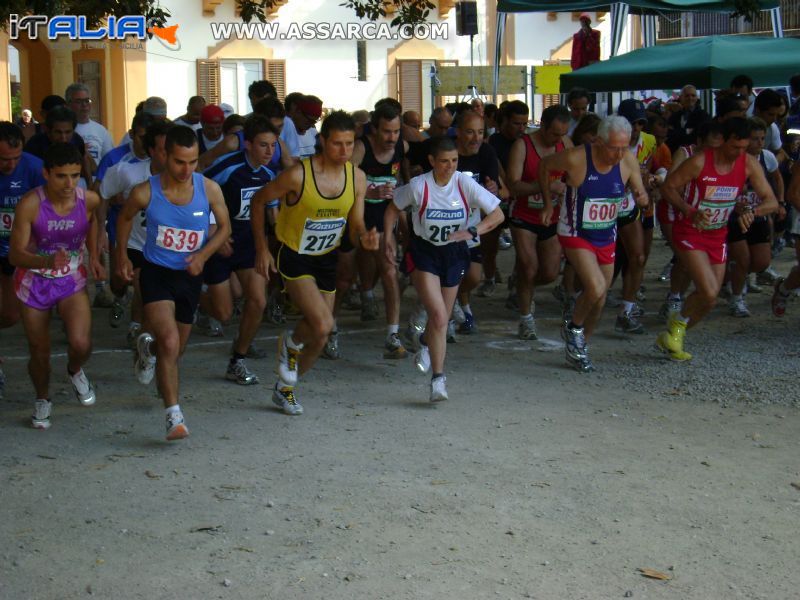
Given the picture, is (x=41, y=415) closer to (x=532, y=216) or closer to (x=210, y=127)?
(x=210, y=127)

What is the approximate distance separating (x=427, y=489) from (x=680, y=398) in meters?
2.51

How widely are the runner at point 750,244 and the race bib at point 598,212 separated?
2113mm

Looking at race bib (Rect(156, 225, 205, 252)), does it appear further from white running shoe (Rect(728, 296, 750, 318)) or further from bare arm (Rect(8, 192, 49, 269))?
white running shoe (Rect(728, 296, 750, 318))

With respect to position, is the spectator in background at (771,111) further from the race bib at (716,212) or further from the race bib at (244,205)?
the race bib at (244,205)

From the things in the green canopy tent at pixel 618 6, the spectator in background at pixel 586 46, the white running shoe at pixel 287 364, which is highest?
the green canopy tent at pixel 618 6

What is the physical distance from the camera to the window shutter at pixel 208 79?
33188 mm

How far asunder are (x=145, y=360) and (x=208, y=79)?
27215 millimetres

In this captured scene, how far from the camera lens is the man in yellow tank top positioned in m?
6.96

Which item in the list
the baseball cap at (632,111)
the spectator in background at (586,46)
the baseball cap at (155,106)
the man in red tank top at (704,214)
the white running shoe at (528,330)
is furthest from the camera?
the spectator in background at (586,46)

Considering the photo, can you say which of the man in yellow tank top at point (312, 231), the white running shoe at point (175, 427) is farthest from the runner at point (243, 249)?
the white running shoe at point (175, 427)

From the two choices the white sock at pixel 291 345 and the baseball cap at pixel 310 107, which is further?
the baseball cap at pixel 310 107

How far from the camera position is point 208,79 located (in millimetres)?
33375

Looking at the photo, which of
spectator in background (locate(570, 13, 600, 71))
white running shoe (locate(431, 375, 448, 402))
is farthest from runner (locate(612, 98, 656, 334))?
spectator in background (locate(570, 13, 600, 71))

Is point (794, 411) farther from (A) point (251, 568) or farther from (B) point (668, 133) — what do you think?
(B) point (668, 133)
